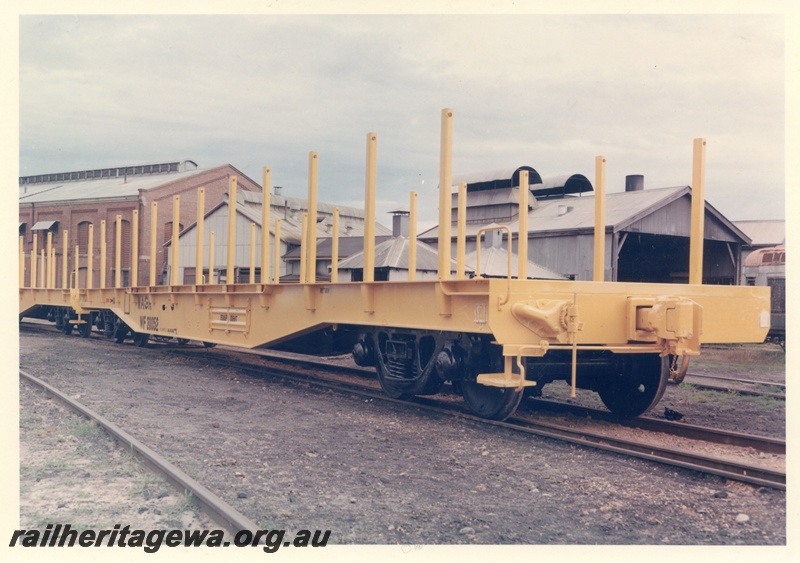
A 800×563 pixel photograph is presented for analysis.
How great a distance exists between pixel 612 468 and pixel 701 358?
12384mm

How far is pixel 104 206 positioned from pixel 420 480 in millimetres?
21623

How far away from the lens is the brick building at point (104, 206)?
2347cm

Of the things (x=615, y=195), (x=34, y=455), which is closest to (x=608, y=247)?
(x=615, y=195)

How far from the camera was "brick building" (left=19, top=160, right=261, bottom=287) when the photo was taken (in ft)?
77.0

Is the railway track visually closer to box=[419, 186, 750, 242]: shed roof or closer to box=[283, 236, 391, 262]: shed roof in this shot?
box=[419, 186, 750, 242]: shed roof

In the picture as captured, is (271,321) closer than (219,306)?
Yes

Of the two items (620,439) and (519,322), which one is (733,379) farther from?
(519,322)

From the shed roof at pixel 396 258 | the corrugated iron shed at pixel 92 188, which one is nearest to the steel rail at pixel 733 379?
the shed roof at pixel 396 258

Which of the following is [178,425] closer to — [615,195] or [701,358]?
[701,358]

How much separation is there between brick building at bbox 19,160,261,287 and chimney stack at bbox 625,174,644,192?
12705 mm

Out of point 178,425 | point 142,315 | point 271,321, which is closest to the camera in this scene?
point 178,425

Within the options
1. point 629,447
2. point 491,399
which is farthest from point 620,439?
point 491,399

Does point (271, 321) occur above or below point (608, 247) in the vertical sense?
below

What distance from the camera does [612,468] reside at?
577 cm
